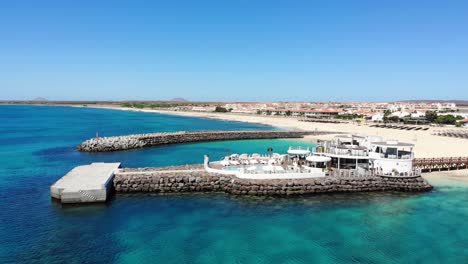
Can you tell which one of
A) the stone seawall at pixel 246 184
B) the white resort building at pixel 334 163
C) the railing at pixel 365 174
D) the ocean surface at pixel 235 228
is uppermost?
the white resort building at pixel 334 163

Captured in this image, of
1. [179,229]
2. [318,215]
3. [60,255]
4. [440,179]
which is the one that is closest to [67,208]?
[60,255]

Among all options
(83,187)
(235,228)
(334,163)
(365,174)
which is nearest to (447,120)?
(334,163)

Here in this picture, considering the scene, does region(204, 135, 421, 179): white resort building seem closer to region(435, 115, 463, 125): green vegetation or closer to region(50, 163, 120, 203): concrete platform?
region(50, 163, 120, 203): concrete platform

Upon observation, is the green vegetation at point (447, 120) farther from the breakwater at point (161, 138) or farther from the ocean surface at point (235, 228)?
the ocean surface at point (235, 228)

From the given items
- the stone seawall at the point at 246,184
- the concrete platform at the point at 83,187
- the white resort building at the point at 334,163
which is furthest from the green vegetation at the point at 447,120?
the concrete platform at the point at 83,187

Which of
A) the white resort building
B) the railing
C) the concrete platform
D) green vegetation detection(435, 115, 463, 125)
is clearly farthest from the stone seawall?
green vegetation detection(435, 115, 463, 125)

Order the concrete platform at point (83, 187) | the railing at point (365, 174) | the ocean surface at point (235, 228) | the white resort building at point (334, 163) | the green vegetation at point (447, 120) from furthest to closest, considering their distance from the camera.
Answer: the green vegetation at point (447, 120), the railing at point (365, 174), the white resort building at point (334, 163), the concrete platform at point (83, 187), the ocean surface at point (235, 228)

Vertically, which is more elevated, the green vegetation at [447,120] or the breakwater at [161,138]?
the green vegetation at [447,120]
